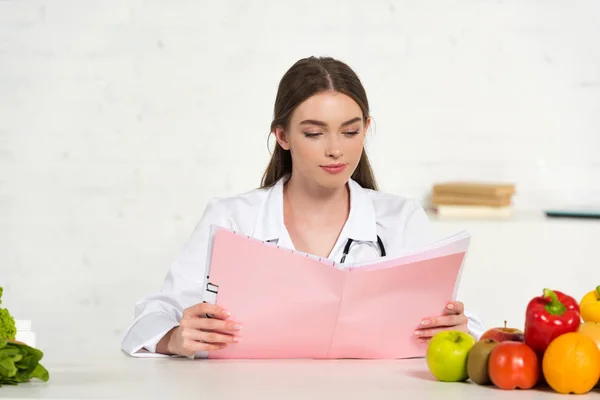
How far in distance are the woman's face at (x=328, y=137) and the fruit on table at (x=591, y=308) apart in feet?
2.41

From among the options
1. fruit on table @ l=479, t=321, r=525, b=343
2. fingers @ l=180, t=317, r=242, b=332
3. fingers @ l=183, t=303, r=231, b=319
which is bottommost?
fingers @ l=180, t=317, r=242, b=332

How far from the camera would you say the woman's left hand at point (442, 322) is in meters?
2.14

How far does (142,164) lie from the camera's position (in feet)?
13.3

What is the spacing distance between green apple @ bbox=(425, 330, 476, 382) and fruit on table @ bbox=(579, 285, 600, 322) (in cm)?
24

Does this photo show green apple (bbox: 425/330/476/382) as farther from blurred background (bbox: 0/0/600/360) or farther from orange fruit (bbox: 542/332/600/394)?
blurred background (bbox: 0/0/600/360)

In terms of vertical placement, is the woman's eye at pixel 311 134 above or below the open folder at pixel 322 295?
above

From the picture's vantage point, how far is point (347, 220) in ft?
8.67

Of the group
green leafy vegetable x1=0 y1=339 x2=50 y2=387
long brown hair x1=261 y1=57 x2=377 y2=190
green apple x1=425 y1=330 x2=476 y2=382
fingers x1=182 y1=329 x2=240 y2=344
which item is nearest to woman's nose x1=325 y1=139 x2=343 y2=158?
long brown hair x1=261 y1=57 x2=377 y2=190

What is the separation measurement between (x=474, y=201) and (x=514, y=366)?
84.7 inches

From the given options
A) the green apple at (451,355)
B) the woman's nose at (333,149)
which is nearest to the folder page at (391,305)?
the green apple at (451,355)

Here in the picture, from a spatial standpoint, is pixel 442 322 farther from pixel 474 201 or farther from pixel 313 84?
pixel 474 201

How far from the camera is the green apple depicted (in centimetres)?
183

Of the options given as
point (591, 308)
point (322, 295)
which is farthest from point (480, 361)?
point (322, 295)

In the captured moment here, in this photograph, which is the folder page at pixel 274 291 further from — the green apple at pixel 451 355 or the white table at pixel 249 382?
the green apple at pixel 451 355
